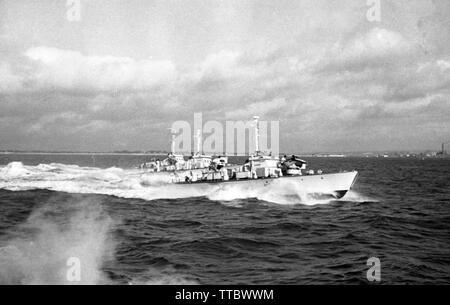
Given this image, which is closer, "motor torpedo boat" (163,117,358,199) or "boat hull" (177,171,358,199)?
"boat hull" (177,171,358,199)

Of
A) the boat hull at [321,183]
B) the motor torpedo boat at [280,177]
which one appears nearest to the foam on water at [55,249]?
the motor torpedo boat at [280,177]

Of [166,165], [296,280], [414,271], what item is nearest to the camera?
[296,280]

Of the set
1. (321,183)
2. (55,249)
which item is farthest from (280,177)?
(55,249)

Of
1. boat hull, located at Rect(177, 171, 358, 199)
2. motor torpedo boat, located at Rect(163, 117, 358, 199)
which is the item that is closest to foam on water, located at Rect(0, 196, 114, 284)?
motor torpedo boat, located at Rect(163, 117, 358, 199)

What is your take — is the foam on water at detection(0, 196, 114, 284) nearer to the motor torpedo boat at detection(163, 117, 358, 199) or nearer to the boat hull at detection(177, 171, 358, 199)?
the motor torpedo boat at detection(163, 117, 358, 199)

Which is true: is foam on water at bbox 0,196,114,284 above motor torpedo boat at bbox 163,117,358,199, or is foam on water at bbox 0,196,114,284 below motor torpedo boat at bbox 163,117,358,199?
below

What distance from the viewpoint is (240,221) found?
97.9 ft

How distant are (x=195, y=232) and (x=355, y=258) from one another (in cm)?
1153

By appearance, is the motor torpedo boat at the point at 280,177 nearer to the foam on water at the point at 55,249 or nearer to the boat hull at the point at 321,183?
the boat hull at the point at 321,183

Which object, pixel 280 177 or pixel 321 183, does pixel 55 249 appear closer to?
pixel 280 177

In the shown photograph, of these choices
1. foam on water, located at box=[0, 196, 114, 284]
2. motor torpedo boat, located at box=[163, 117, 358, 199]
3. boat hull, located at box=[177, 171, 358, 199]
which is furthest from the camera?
motor torpedo boat, located at box=[163, 117, 358, 199]

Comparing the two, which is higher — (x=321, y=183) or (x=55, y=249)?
(x=321, y=183)

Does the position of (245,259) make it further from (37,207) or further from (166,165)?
(166,165)

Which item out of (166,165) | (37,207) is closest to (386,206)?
(37,207)
